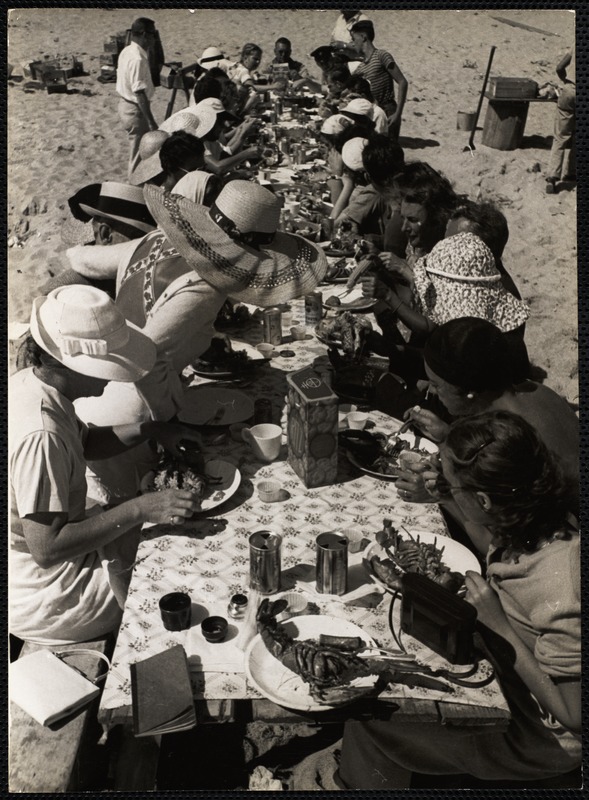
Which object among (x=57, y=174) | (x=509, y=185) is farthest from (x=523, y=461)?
(x=57, y=174)

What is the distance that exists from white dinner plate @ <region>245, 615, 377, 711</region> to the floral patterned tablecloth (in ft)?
0.20

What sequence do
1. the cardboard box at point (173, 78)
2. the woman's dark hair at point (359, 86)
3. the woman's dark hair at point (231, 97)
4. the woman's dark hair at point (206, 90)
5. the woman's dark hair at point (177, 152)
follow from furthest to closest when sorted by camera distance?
the cardboard box at point (173, 78) < the woman's dark hair at point (359, 86) < the woman's dark hair at point (231, 97) < the woman's dark hair at point (206, 90) < the woman's dark hair at point (177, 152)

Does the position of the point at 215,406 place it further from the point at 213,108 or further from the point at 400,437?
the point at 213,108

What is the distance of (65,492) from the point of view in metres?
2.69

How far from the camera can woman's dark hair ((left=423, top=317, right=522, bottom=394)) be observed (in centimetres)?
306

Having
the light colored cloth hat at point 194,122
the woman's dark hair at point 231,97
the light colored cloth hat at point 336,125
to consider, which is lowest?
the light colored cloth hat at point 194,122

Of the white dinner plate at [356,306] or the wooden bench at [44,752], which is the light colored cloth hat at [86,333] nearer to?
the wooden bench at [44,752]

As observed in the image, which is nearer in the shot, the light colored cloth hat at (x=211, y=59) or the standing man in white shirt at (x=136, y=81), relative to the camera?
the standing man in white shirt at (x=136, y=81)

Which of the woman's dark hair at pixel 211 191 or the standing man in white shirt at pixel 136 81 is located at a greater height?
the standing man in white shirt at pixel 136 81

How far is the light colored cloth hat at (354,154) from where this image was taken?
6.19 metres

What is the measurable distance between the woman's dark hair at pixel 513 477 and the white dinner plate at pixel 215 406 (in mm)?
1371

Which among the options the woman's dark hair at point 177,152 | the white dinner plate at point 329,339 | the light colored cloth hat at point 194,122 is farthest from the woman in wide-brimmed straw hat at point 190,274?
the light colored cloth hat at point 194,122

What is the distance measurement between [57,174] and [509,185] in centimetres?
594

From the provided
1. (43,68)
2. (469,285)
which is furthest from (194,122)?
(43,68)
